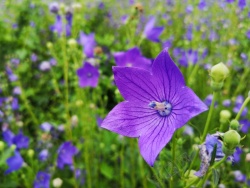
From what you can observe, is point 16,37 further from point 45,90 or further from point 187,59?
point 187,59

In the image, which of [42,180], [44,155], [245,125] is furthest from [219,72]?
[245,125]

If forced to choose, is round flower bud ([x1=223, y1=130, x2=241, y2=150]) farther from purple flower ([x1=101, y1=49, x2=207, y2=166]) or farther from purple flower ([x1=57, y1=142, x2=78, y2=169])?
purple flower ([x1=57, y1=142, x2=78, y2=169])

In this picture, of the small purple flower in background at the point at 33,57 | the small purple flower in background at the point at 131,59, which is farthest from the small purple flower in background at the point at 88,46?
the small purple flower in background at the point at 33,57

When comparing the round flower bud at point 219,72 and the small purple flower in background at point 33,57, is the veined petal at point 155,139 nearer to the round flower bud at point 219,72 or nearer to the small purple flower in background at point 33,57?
the round flower bud at point 219,72

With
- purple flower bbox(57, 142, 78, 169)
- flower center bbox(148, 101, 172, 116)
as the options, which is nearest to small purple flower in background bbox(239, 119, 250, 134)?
purple flower bbox(57, 142, 78, 169)

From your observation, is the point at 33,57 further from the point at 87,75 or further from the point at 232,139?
the point at 232,139

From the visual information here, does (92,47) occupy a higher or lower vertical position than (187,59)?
higher

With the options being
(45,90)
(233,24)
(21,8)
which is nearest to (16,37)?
(21,8)
